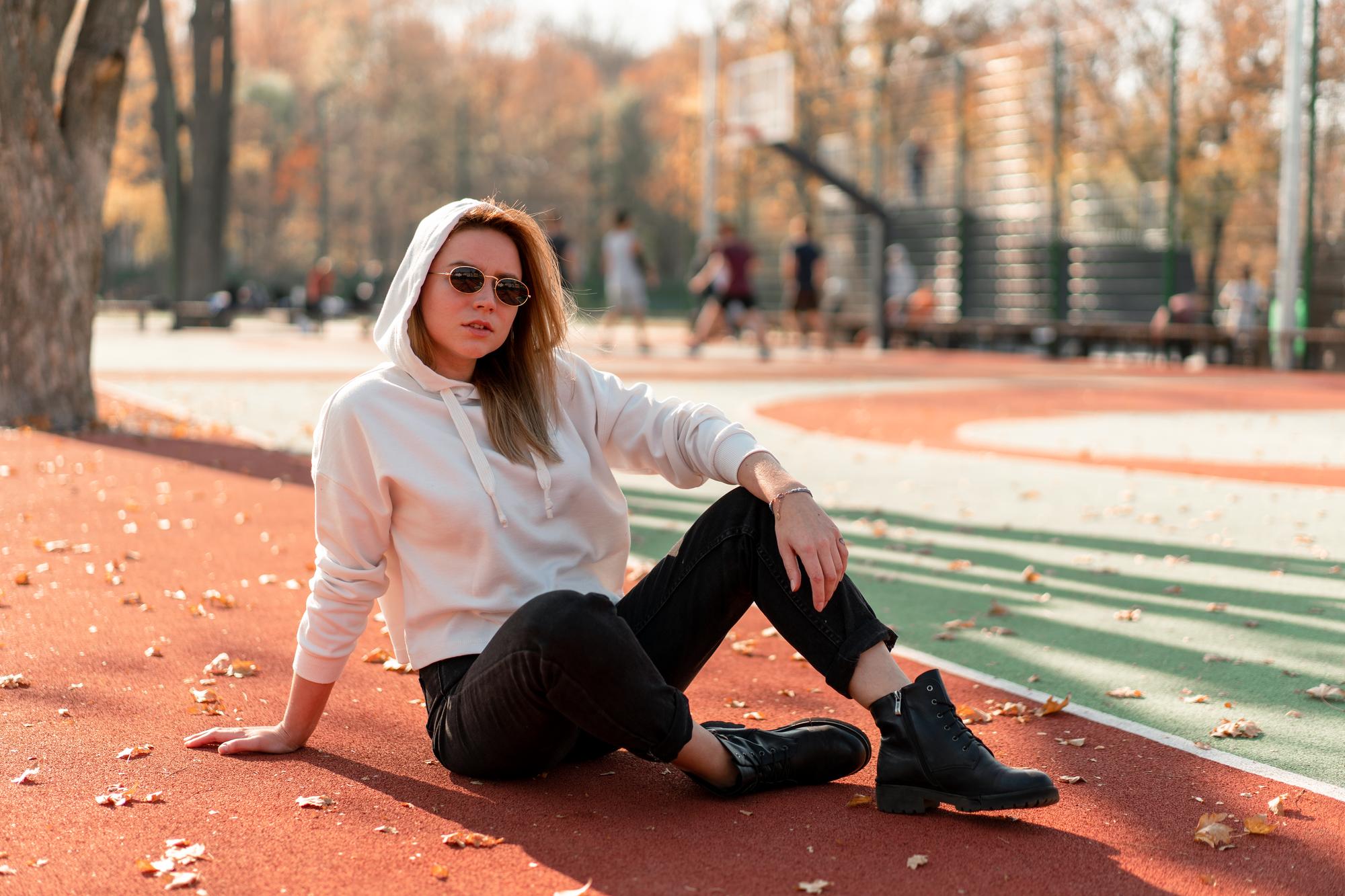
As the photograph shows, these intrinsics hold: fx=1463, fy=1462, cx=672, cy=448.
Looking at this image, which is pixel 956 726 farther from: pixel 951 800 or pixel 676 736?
pixel 676 736

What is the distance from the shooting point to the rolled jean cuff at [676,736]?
3.07 m

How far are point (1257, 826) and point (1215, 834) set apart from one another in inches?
4.8

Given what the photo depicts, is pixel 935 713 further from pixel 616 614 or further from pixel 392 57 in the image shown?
pixel 392 57

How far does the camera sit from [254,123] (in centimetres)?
5719

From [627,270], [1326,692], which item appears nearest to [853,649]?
[1326,692]

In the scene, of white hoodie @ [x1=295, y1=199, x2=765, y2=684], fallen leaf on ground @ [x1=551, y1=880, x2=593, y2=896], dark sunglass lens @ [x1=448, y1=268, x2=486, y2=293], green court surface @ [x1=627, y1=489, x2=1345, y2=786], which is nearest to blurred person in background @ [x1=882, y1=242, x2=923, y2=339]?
green court surface @ [x1=627, y1=489, x2=1345, y2=786]

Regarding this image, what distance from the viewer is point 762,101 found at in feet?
98.0

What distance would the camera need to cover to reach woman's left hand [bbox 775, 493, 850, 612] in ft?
10.3

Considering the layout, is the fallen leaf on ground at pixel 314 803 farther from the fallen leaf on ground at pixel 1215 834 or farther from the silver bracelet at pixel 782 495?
the fallen leaf on ground at pixel 1215 834

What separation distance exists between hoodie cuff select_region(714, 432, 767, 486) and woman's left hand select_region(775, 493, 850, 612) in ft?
0.68

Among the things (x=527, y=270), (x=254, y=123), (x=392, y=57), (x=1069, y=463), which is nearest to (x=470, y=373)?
(x=527, y=270)

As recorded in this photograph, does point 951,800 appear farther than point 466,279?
No

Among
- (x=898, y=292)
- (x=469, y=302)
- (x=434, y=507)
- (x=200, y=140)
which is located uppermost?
(x=200, y=140)

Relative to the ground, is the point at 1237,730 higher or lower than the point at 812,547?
lower
